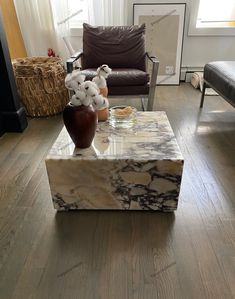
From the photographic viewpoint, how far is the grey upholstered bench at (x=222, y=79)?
2.03 m

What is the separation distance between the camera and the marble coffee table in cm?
125

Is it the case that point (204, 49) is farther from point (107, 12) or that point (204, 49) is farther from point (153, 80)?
point (153, 80)

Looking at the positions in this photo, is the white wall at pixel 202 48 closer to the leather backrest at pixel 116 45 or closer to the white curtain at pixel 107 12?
the white curtain at pixel 107 12

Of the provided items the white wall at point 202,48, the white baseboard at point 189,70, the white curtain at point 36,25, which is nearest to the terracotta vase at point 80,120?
the white curtain at point 36,25

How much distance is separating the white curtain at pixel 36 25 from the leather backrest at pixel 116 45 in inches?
28.7

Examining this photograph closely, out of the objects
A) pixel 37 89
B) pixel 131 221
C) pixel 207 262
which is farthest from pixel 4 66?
pixel 207 262

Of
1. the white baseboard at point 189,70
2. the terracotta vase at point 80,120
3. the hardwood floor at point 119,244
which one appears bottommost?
the hardwood floor at point 119,244

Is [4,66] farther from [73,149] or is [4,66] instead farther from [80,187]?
[80,187]

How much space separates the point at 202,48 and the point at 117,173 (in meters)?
2.95

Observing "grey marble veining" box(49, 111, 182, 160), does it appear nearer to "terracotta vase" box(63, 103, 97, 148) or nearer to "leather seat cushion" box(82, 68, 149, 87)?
"terracotta vase" box(63, 103, 97, 148)

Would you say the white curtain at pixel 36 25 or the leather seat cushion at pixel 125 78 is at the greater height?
the white curtain at pixel 36 25

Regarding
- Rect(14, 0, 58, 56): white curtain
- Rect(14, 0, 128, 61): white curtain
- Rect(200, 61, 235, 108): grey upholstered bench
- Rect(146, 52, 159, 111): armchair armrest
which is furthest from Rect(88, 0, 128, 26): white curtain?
Rect(200, 61, 235, 108): grey upholstered bench

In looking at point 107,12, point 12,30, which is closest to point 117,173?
point 107,12

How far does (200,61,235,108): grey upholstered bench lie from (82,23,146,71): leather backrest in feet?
2.17
